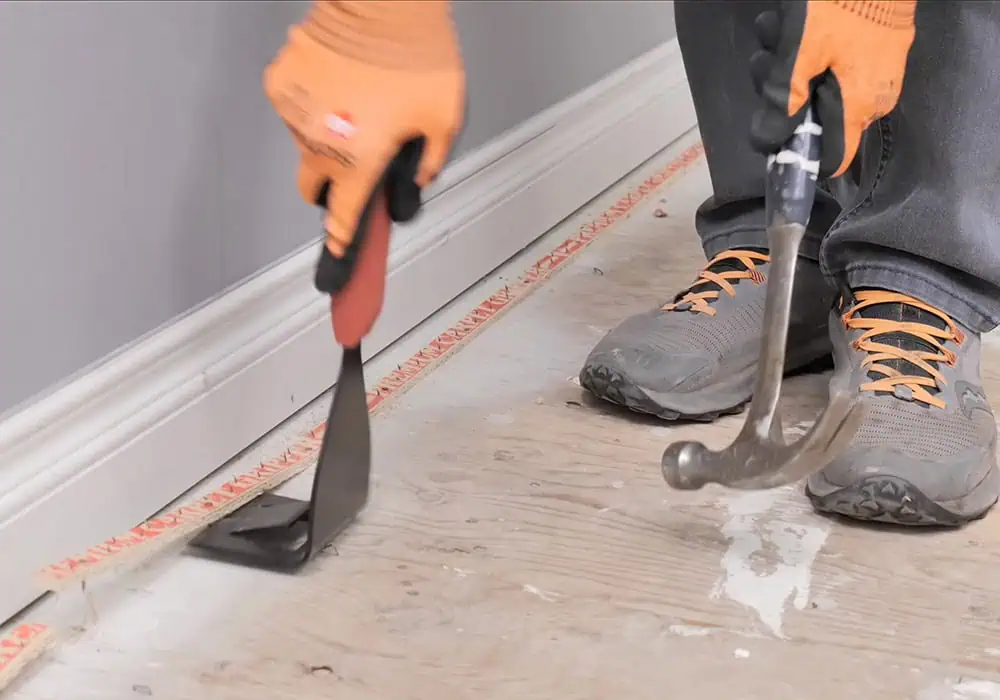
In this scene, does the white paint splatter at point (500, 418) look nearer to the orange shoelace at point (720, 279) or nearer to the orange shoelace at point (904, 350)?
the orange shoelace at point (720, 279)

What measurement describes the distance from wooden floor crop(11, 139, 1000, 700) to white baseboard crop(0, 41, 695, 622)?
0.26 ft

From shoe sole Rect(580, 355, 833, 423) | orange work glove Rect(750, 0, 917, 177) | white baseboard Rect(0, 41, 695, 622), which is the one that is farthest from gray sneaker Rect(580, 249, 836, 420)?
orange work glove Rect(750, 0, 917, 177)

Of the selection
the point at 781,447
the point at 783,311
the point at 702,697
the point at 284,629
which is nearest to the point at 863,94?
the point at 783,311

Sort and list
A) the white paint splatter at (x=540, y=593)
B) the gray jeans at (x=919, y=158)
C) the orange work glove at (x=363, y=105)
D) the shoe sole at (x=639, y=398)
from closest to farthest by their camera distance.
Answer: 1. the orange work glove at (x=363, y=105)
2. the white paint splatter at (x=540, y=593)
3. the gray jeans at (x=919, y=158)
4. the shoe sole at (x=639, y=398)

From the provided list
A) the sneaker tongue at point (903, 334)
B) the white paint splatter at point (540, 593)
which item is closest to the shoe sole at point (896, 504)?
the sneaker tongue at point (903, 334)

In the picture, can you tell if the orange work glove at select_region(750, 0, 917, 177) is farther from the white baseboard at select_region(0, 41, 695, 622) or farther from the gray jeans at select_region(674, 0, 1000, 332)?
the white baseboard at select_region(0, 41, 695, 622)

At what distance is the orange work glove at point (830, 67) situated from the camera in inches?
25.8

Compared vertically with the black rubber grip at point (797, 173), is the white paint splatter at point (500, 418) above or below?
below

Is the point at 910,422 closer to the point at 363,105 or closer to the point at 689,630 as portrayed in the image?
the point at 689,630

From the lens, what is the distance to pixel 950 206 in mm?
933

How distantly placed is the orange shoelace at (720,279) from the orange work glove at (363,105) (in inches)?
17.9

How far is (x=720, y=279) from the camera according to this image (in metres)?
1.10

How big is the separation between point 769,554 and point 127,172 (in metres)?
0.56

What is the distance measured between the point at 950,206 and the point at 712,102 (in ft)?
0.87
